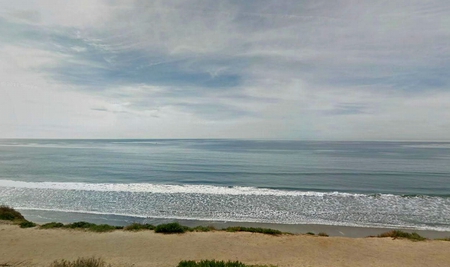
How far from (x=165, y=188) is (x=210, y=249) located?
1487cm

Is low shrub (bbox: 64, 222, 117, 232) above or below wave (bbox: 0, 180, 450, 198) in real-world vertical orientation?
above

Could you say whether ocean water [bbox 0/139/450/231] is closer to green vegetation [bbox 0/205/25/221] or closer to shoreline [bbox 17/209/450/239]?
shoreline [bbox 17/209/450/239]

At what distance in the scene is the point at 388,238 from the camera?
38.0 ft

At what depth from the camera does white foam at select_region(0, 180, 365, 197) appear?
21998 mm

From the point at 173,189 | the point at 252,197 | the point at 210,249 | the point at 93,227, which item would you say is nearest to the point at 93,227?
the point at 93,227

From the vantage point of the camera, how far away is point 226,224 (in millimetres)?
14523

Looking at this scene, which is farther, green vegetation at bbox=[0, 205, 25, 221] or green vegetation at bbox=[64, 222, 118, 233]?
green vegetation at bbox=[0, 205, 25, 221]

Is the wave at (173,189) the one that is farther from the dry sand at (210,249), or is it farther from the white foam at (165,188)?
the dry sand at (210,249)

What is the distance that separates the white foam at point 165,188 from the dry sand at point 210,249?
34.1ft

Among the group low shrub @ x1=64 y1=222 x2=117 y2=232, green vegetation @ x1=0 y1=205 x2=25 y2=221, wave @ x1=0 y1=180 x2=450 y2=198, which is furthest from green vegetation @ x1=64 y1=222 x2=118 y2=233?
wave @ x1=0 y1=180 x2=450 y2=198

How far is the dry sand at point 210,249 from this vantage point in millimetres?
8844

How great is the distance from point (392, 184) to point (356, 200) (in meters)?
9.39

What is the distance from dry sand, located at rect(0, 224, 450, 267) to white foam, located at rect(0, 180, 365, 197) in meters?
10.4

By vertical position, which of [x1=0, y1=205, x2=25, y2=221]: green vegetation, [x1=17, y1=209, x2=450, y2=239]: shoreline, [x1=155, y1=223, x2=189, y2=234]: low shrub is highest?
[x1=155, y1=223, x2=189, y2=234]: low shrub
